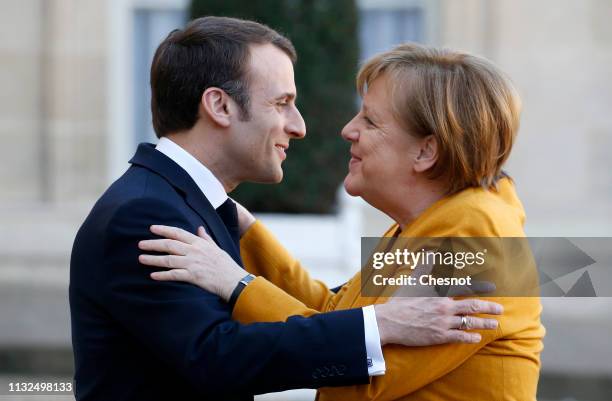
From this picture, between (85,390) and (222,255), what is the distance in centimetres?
46

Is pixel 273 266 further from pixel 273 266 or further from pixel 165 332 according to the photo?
pixel 165 332

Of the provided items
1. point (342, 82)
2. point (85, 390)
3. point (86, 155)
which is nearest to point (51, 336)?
point (86, 155)

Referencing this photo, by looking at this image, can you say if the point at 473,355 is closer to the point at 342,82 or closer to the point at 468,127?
the point at 468,127

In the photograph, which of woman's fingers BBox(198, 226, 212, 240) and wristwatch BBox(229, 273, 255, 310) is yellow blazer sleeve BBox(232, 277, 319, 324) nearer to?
wristwatch BBox(229, 273, 255, 310)

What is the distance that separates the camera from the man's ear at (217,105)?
2.42 meters

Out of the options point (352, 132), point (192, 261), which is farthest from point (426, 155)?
point (192, 261)

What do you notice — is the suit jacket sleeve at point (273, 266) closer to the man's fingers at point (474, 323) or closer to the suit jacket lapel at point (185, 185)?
the suit jacket lapel at point (185, 185)

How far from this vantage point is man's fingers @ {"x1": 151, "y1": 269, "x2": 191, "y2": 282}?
6.80ft

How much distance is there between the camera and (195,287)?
210 centimetres

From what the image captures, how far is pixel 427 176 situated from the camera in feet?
7.75

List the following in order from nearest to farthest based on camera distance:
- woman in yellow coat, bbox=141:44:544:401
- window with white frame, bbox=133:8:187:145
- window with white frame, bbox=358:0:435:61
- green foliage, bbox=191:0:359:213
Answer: woman in yellow coat, bbox=141:44:544:401
green foliage, bbox=191:0:359:213
window with white frame, bbox=358:0:435:61
window with white frame, bbox=133:8:187:145

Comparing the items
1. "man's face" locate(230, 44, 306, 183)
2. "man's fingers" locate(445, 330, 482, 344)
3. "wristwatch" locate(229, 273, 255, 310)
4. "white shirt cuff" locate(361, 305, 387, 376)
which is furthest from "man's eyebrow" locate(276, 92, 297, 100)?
"man's fingers" locate(445, 330, 482, 344)

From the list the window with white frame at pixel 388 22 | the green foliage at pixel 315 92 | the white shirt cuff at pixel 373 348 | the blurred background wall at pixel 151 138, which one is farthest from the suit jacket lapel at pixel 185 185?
the window with white frame at pixel 388 22

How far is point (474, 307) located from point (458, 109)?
0.48m
